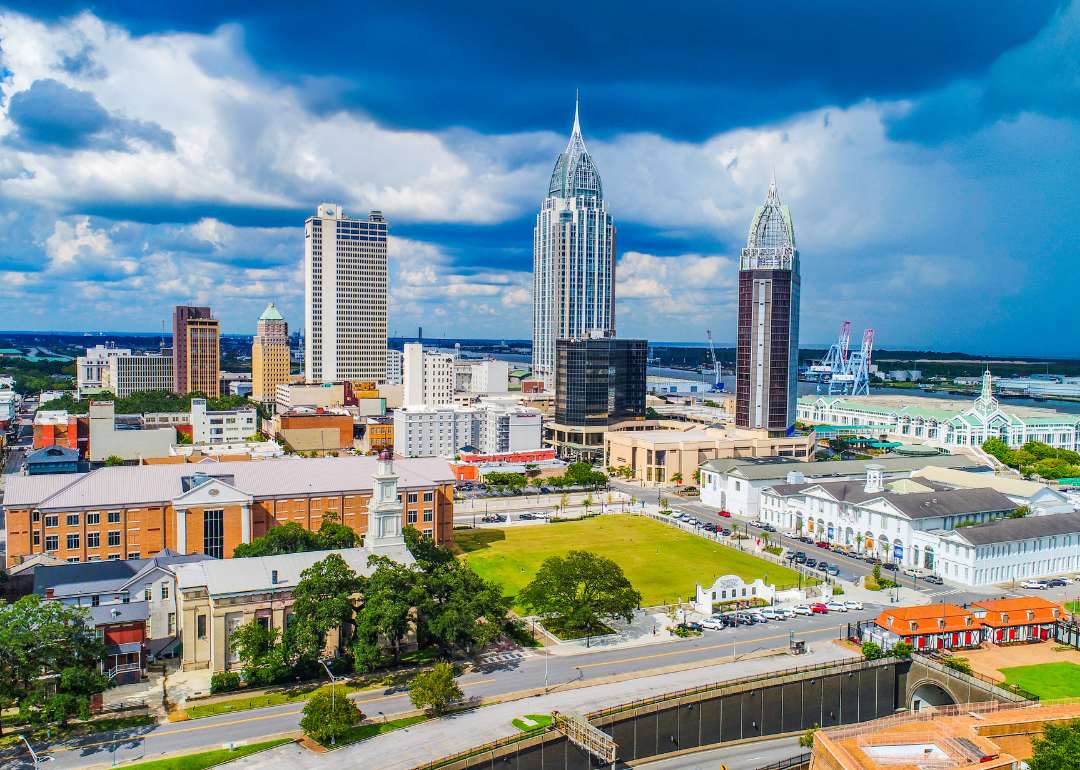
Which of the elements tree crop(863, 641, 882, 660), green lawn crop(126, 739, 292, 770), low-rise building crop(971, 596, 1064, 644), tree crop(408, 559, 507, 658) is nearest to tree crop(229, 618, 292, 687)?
Answer: green lawn crop(126, 739, 292, 770)

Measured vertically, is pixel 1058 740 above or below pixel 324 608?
below

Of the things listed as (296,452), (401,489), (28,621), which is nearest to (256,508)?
(401,489)

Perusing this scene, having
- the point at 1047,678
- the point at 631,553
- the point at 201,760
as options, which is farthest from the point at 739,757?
the point at 631,553

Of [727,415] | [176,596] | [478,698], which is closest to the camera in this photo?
[478,698]

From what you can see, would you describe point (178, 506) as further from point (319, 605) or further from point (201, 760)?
point (201, 760)

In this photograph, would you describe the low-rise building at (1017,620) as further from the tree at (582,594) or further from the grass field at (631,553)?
the tree at (582,594)

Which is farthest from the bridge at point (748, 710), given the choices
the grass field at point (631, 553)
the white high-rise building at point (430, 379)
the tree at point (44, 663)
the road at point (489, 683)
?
the white high-rise building at point (430, 379)

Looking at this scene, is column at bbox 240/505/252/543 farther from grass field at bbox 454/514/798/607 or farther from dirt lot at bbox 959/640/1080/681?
dirt lot at bbox 959/640/1080/681

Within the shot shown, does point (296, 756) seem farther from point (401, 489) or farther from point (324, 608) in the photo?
point (401, 489)
